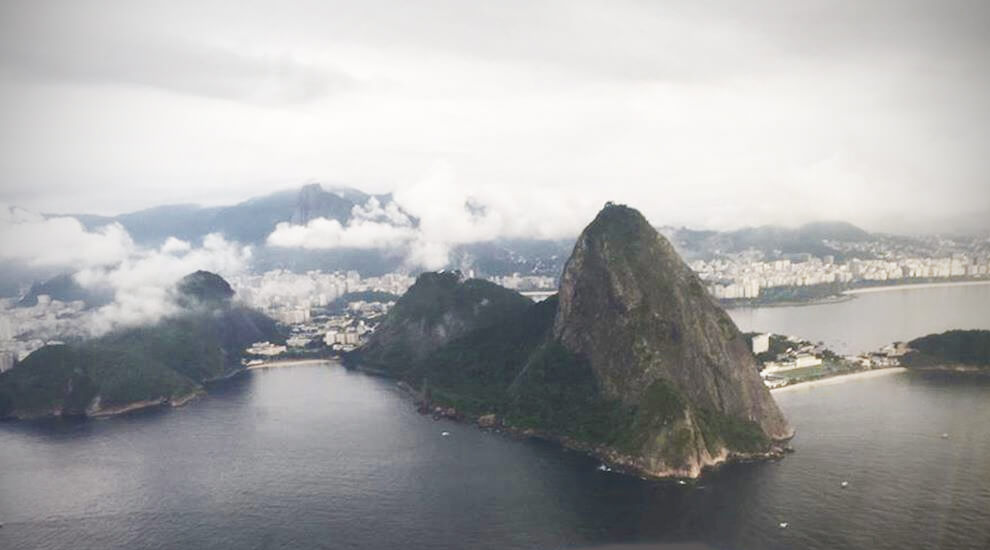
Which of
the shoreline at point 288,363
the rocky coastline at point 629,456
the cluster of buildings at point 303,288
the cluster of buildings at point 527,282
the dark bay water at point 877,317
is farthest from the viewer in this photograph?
the cluster of buildings at point 527,282

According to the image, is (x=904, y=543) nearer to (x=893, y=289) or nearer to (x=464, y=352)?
(x=464, y=352)

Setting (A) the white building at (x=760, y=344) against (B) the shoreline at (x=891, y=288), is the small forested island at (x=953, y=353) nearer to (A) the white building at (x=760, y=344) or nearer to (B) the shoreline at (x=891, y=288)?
(A) the white building at (x=760, y=344)

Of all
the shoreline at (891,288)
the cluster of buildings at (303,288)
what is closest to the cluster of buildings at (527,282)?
the cluster of buildings at (303,288)

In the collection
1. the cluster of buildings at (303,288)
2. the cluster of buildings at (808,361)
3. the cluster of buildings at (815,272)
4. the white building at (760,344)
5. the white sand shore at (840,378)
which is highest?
the cluster of buildings at (815,272)

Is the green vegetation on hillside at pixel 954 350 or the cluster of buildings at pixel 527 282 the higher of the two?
the cluster of buildings at pixel 527 282

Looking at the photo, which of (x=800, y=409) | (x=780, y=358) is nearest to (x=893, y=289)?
(x=780, y=358)

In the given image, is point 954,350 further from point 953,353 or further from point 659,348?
point 659,348
